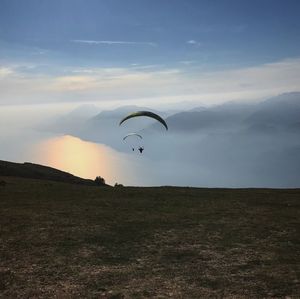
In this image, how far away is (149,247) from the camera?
26.0 m

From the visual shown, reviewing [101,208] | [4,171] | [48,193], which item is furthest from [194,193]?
[4,171]

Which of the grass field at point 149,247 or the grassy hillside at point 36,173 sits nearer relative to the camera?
the grass field at point 149,247

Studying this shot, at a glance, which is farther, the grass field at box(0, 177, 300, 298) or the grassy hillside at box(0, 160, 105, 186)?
the grassy hillside at box(0, 160, 105, 186)

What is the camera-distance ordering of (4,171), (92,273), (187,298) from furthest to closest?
1. (4,171)
2. (92,273)
3. (187,298)

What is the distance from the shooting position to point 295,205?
1577 inches

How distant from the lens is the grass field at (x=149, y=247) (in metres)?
19.6

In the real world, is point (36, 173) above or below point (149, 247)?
above

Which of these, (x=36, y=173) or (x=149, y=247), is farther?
(x=36, y=173)

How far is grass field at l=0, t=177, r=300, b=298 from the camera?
19625mm

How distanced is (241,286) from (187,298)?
9.73 ft

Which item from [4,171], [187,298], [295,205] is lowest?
[187,298]

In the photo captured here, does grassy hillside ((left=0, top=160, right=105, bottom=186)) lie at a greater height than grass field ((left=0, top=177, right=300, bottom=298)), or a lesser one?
greater

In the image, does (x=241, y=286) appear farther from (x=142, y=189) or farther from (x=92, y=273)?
(x=142, y=189)

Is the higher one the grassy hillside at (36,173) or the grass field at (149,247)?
the grassy hillside at (36,173)
